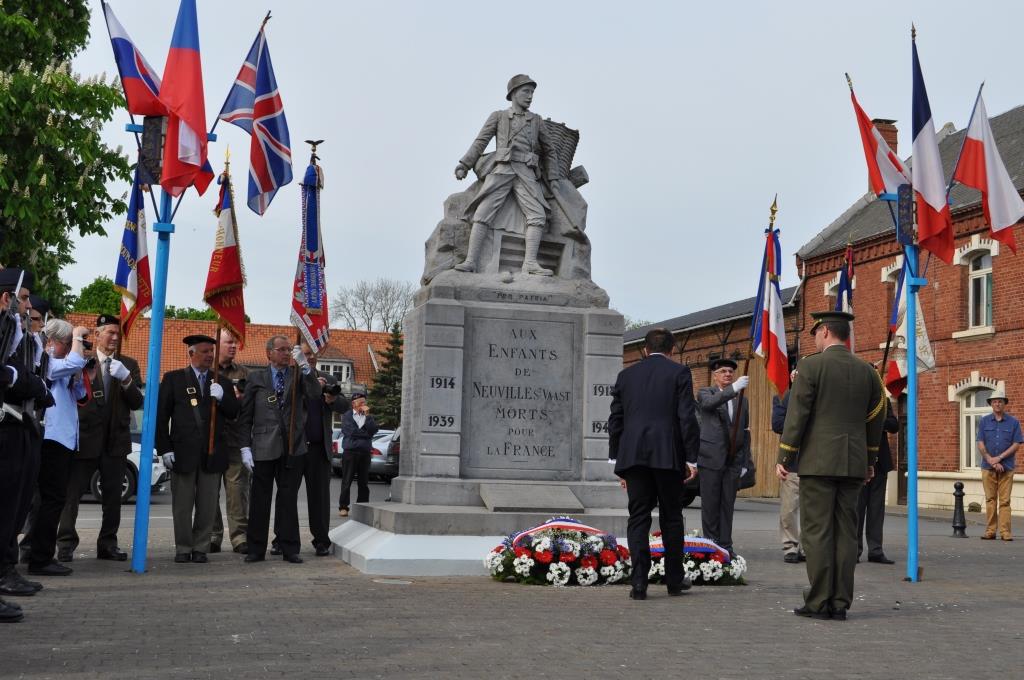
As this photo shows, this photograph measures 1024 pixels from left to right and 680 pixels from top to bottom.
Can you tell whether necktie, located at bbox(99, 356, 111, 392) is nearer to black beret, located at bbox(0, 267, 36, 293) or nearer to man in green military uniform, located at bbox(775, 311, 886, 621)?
black beret, located at bbox(0, 267, 36, 293)

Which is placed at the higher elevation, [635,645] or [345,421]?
[345,421]

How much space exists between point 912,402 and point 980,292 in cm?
1982

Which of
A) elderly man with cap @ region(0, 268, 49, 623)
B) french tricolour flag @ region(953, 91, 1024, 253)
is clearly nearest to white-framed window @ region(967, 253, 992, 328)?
french tricolour flag @ region(953, 91, 1024, 253)

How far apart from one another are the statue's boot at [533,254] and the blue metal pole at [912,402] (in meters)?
3.68

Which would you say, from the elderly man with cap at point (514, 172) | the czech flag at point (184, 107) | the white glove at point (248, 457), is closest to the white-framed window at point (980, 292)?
the elderly man with cap at point (514, 172)

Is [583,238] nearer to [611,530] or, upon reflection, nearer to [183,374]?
[611,530]

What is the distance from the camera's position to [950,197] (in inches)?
1184

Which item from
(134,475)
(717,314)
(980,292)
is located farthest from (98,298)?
(980,292)

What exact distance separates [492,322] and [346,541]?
8.80ft

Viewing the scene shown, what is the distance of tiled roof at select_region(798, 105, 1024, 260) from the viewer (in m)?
28.8

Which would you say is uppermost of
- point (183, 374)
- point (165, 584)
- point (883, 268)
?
point (883, 268)

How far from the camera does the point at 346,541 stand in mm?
11688

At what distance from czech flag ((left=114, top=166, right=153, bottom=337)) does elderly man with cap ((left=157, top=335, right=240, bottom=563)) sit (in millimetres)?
964

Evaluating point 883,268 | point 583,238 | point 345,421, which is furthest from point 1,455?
point 883,268
